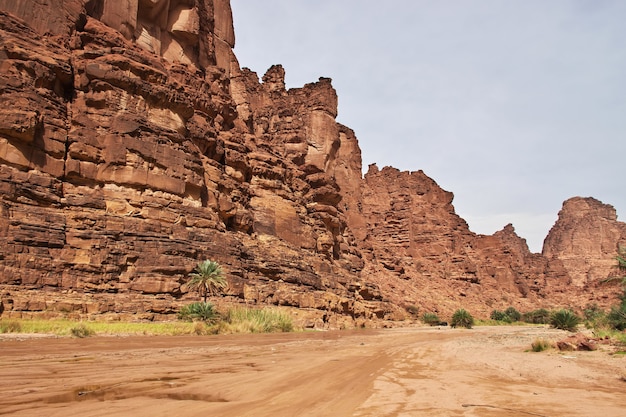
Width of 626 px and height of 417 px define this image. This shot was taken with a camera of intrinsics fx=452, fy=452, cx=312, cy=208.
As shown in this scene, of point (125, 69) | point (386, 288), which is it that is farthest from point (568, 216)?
point (125, 69)

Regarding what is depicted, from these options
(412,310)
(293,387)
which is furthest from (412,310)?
(293,387)

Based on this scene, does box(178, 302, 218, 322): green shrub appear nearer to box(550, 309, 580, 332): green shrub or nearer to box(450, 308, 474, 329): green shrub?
box(550, 309, 580, 332): green shrub

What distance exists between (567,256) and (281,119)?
125968 mm

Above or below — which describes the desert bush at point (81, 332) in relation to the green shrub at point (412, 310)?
above

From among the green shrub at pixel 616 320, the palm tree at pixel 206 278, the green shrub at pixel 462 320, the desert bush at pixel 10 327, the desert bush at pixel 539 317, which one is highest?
the palm tree at pixel 206 278

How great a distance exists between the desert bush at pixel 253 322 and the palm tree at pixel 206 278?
201cm

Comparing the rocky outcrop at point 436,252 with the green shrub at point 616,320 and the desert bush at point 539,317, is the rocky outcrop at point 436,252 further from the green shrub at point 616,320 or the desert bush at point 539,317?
the green shrub at point 616,320

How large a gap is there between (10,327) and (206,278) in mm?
12224

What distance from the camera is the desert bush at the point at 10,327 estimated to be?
1702cm

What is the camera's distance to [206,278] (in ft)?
93.7

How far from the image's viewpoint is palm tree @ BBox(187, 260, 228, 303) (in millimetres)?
28469

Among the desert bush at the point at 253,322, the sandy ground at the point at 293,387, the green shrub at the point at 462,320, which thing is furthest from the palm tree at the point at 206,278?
the green shrub at the point at 462,320

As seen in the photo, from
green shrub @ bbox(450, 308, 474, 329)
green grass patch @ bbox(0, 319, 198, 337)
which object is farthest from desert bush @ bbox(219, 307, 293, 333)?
green shrub @ bbox(450, 308, 474, 329)

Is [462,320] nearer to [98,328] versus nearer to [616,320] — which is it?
[616,320]
